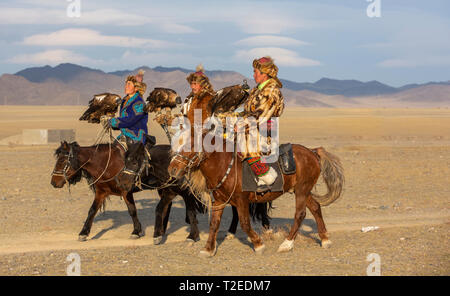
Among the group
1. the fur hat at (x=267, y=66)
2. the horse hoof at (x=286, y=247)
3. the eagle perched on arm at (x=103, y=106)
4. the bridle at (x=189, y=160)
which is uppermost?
the fur hat at (x=267, y=66)

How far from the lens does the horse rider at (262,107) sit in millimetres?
8453

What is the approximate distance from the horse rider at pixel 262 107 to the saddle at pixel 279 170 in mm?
74

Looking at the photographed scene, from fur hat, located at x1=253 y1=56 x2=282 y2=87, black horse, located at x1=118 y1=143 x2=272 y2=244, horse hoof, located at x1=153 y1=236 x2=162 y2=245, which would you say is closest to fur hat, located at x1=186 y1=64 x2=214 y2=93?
fur hat, located at x1=253 y1=56 x2=282 y2=87

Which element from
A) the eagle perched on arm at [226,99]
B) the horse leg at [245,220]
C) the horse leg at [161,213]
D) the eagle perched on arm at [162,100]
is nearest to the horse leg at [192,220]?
the horse leg at [161,213]

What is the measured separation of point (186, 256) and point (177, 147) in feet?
5.94

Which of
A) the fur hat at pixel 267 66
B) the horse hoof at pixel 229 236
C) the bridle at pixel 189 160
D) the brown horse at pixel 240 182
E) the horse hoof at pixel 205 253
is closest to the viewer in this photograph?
the bridle at pixel 189 160

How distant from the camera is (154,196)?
15.8m

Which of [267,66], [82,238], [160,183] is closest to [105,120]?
[160,183]

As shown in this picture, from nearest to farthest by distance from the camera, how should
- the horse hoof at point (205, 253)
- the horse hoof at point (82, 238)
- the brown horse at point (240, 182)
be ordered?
the brown horse at point (240, 182) < the horse hoof at point (205, 253) < the horse hoof at point (82, 238)

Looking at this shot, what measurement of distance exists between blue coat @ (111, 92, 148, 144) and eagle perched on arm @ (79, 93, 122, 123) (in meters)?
0.22

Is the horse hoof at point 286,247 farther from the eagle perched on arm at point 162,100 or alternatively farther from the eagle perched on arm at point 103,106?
the eagle perched on arm at point 103,106

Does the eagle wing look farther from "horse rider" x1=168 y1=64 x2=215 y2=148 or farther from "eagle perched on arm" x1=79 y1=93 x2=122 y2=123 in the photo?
"eagle perched on arm" x1=79 y1=93 x2=122 y2=123
